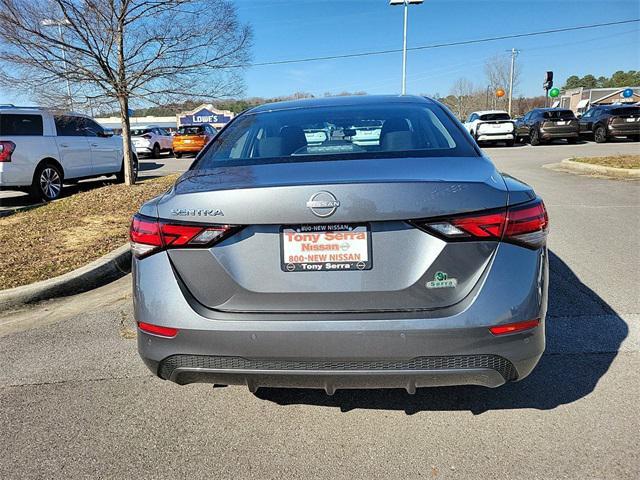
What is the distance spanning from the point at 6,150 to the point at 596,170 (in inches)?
512

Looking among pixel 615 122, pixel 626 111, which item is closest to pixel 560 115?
pixel 615 122

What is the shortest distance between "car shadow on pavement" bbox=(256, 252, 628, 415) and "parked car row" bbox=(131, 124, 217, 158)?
71.0 feet

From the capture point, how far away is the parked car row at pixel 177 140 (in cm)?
2375

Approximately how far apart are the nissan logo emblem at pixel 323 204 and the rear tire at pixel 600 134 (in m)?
24.8

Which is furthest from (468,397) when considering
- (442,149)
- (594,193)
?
(594,193)

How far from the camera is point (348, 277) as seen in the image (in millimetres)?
2076

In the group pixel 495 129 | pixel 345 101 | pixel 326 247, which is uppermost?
pixel 495 129

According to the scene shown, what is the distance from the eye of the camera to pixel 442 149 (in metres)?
2.56

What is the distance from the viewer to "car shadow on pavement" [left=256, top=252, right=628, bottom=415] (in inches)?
108

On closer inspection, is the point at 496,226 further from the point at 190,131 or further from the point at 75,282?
the point at 190,131

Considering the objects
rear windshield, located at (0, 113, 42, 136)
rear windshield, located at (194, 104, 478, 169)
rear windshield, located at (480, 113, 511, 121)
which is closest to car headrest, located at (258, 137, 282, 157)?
rear windshield, located at (194, 104, 478, 169)

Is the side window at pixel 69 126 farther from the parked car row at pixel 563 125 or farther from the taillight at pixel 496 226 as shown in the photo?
the parked car row at pixel 563 125

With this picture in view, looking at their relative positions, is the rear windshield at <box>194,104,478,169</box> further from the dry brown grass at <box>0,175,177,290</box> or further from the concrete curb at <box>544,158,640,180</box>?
the concrete curb at <box>544,158,640,180</box>

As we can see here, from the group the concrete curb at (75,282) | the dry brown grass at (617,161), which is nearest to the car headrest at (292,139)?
the concrete curb at (75,282)
